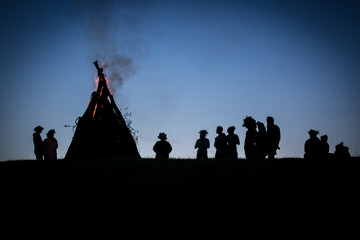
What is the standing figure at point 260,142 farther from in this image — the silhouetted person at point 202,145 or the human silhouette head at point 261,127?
the silhouetted person at point 202,145

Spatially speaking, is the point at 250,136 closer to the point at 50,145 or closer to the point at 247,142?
the point at 247,142

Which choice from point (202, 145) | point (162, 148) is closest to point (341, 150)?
point (202, 145)

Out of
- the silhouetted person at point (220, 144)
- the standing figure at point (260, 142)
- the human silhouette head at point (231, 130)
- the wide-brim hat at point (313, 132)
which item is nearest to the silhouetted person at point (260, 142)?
the standing figure at point (260, 142)

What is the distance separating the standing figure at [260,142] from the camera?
9.38m

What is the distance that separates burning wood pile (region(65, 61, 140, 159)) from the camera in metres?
12.2

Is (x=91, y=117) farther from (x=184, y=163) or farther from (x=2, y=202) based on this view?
(x=2, y=202)

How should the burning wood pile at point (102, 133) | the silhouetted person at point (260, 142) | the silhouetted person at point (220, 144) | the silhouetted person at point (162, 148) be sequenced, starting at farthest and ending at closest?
the burning wood pile at point (102, 133) < the silhouetted person at point (162, 148) < the silhouetted person at point (220, 144) < the silhouetted person at point (260, 142)

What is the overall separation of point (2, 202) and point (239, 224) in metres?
3.88

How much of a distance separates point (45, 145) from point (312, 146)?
9.03m

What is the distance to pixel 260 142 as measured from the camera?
30.9 feet

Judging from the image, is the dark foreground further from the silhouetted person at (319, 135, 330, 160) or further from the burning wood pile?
the burning wood pile

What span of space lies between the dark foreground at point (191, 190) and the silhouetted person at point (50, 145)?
2995 millimetres

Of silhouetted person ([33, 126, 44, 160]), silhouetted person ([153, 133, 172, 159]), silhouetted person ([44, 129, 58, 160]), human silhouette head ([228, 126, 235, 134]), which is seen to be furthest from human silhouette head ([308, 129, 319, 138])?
silhouetted person ([33, 126, 44, 160])

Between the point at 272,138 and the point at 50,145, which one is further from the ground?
the point at 272,138
